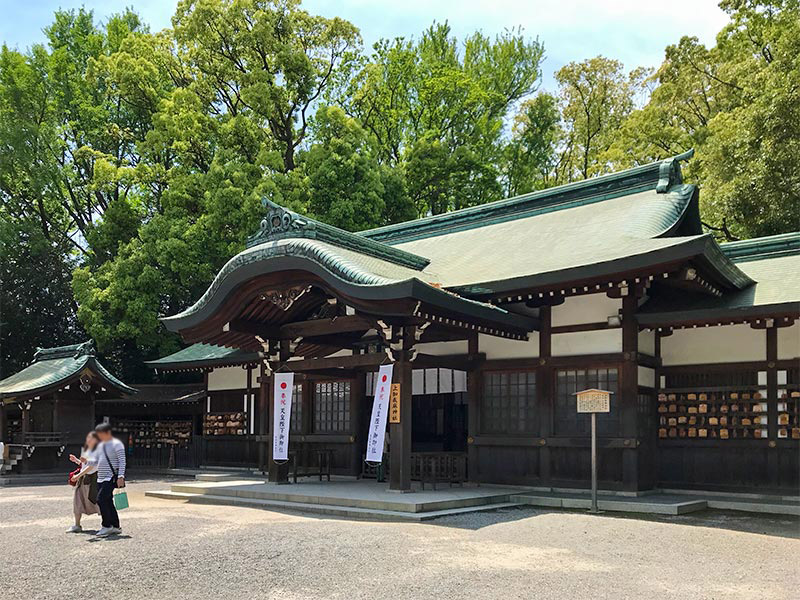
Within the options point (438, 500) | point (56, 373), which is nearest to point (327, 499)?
point (438, 500)

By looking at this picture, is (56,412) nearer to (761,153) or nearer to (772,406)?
(772,406)

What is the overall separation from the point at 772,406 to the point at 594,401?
3152mm

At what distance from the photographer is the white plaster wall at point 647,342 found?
42.2ft

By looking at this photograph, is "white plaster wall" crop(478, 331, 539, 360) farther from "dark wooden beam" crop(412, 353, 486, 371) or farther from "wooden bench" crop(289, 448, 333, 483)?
"wooden bench" crop(289, 448, 333, 483)

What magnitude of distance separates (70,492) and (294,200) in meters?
12.7

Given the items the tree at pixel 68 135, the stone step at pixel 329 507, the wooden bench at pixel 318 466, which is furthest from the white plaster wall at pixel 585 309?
the tree at pixel 68 135

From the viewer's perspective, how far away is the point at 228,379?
20344 millimetres

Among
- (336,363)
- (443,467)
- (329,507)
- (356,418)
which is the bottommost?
(329,507)

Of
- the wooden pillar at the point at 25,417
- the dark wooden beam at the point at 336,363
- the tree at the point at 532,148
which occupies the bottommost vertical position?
the wooden pillar at the point at 25,417

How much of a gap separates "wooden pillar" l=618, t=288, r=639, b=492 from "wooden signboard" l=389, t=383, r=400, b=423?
3.55m

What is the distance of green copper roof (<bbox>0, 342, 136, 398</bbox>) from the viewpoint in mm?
19156

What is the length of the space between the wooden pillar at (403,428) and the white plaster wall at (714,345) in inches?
178

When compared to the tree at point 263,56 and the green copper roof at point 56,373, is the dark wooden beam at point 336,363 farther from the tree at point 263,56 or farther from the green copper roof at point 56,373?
the tree at point 263,56

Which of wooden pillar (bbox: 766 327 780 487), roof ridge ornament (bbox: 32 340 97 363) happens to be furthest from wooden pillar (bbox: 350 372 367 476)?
roof ridge ornament (bbox: 32 340 97 363)
